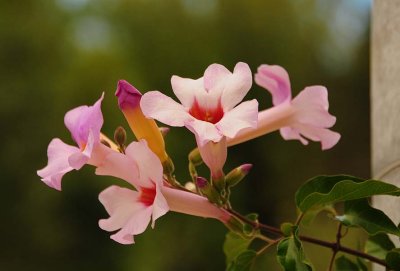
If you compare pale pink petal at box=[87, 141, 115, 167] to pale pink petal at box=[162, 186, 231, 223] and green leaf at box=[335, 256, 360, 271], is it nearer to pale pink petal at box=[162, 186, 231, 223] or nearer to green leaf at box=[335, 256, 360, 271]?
pale pink petal at box=[162, 186, 231, 223]

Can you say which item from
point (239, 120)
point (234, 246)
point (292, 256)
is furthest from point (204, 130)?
point (234, 246)

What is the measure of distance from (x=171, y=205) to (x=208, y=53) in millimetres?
4983

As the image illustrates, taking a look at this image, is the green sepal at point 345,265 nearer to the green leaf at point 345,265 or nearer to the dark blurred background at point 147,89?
the green leaf at point 345,265

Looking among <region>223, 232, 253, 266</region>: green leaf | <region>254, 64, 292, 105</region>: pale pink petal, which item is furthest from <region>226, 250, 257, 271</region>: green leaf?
<region>254, 64, 292, 105</region>: pale pink petal

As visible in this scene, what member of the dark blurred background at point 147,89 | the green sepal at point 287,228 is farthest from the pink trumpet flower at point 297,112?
the dark blurred background at point 147,89

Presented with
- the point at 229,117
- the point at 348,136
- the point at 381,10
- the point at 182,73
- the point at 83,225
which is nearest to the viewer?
the point at 229,117

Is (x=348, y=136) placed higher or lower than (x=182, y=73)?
lower

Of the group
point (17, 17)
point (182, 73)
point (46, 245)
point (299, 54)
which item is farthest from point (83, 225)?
point (299, 54)

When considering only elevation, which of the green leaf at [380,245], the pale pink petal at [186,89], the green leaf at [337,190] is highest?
the pale pink petal at [186,89]

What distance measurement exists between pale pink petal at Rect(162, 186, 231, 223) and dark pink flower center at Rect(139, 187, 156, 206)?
15mm

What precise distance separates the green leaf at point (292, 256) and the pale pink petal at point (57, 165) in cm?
18

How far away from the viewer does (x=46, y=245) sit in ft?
14.8

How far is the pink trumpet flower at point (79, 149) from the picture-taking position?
19.6 inches

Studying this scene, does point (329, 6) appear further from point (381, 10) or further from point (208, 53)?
point (381, 10)
